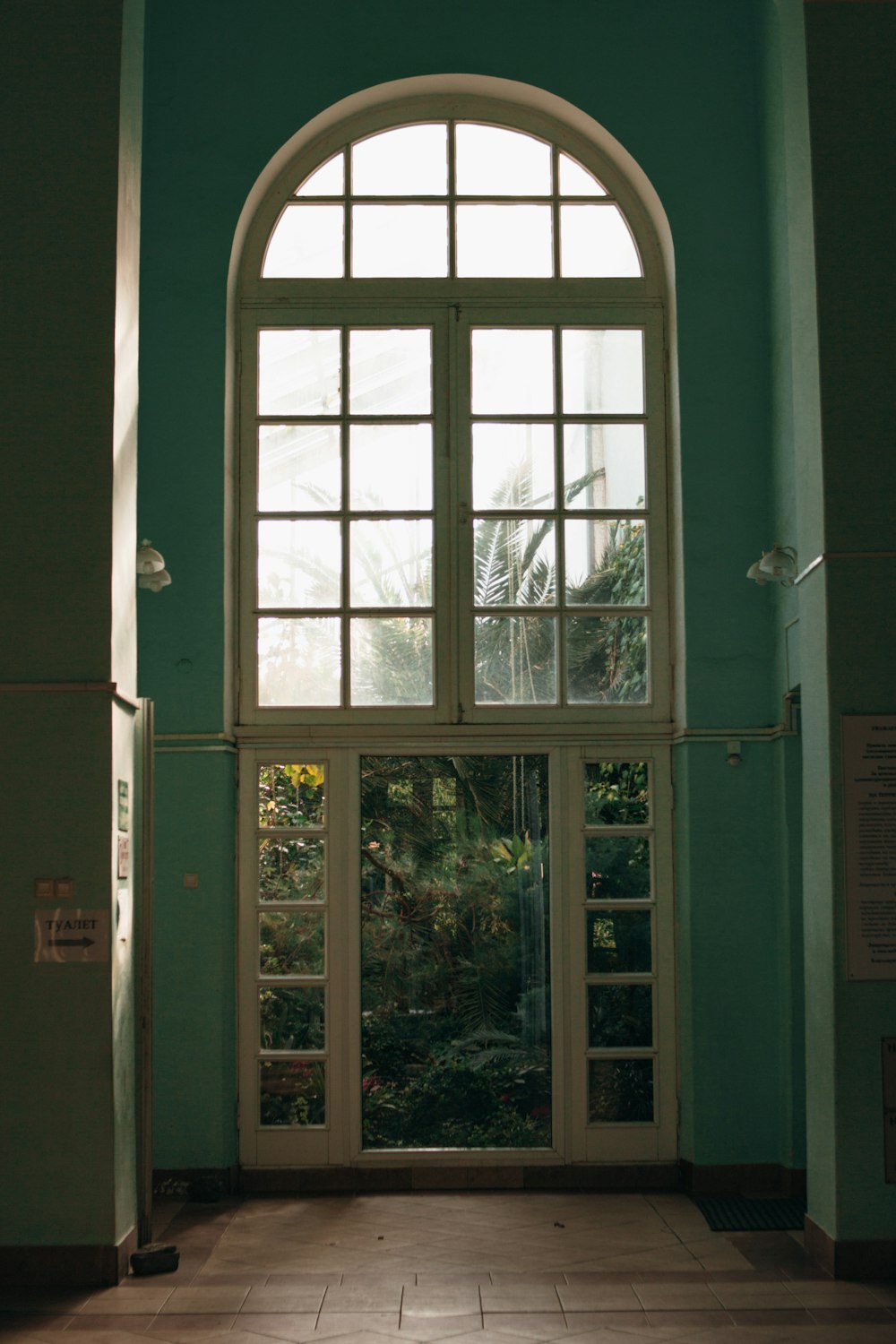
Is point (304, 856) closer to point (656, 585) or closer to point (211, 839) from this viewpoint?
point (211, 839)

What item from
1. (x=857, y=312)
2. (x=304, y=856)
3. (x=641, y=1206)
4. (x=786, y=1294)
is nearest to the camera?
(x=786, y=1294)

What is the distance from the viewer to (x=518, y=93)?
768 centimetres

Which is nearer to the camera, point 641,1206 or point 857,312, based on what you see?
point 857,312

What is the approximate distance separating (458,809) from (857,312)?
10.4ft

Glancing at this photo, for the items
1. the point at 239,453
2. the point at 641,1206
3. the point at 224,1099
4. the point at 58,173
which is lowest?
the point at 641,1206

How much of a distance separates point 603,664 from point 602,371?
1562mm

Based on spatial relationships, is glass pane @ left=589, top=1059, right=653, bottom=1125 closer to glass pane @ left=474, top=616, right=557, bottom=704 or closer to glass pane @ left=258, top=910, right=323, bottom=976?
glass pane @ left=258, top=910, right=323, bottom=976

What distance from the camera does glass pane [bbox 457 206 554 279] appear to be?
7.75m

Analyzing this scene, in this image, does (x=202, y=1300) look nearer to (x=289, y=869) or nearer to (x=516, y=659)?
(x=289, y=869)

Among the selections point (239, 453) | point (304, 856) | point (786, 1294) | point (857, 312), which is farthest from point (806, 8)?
point (786, 1294)

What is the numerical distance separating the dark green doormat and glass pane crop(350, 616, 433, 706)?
2.87 metres

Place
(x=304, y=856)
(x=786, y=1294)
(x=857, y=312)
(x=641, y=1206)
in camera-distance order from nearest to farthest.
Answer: (x=786, y=1294)
(x=857, y=312)
(x=641, y=1206)
(x=304, y=856)

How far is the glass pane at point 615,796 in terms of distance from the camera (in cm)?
751

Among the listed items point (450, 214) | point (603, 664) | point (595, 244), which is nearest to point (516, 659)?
point (603, 664)
